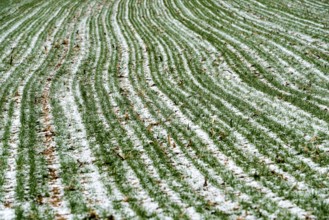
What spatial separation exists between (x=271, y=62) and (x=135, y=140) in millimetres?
7069

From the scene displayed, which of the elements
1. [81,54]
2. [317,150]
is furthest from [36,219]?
[81,54]

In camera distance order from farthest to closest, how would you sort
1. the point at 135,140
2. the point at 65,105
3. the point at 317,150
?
the point at 65,105 < the point at 135,140 < the point at 317,150

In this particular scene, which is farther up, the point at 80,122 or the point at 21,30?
the point at 21,30

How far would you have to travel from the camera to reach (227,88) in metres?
11.8

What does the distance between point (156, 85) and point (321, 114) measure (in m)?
5.42

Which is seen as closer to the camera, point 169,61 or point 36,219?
point 36,219

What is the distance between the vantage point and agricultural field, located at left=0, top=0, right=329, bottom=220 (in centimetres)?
641

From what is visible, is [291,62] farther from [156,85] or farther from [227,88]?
[156,85]

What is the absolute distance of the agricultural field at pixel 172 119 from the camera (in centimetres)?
641

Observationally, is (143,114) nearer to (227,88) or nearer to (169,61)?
(227,88)

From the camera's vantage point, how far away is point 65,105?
11.4 meters

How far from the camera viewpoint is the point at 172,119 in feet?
32.5

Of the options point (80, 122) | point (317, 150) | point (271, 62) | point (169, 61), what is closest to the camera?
point (317, 150)

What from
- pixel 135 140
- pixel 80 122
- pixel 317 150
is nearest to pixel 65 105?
pixel 80 122
